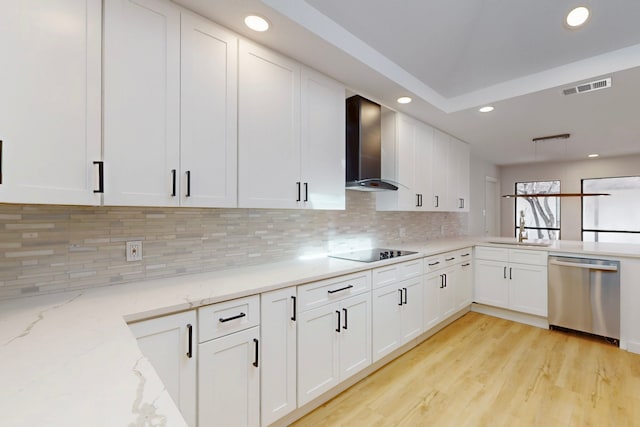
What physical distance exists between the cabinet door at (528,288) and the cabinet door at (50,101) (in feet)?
13.6

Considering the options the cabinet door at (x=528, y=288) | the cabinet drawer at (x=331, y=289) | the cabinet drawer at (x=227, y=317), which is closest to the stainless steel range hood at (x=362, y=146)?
the cabinet drawer at (x=331, y=289)

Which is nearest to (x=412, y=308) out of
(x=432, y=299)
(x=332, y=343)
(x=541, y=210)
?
(x=432, y=299)

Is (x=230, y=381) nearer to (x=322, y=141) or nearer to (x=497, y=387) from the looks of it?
(x=322, y=141)

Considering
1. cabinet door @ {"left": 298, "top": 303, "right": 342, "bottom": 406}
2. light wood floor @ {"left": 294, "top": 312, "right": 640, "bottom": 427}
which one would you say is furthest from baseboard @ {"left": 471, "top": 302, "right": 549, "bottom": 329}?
cabinet door @ {"left": 298, "top": 303, "right": 342, "bottom": 406}

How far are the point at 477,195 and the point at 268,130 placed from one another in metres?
5.05

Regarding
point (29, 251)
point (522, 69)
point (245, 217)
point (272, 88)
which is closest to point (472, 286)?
point (522, 69)

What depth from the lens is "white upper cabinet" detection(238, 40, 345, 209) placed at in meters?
1.77

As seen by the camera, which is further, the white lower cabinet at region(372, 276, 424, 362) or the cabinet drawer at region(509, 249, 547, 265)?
the cabinet drawer at region(509, 249, 547, 265)

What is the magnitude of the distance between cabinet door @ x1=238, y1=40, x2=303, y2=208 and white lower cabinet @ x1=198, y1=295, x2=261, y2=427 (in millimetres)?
638

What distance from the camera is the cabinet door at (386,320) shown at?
7.54ft

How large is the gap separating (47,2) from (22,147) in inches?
A: 23.3

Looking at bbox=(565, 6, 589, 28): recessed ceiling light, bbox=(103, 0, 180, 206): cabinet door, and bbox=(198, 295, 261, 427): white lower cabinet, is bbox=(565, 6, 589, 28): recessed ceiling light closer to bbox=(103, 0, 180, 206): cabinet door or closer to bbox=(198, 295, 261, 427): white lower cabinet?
bbox=(103, 0, 180, 206): cabinet door

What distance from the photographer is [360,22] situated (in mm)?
1958

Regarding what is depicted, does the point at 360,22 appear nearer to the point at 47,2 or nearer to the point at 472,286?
the point at 47,2
